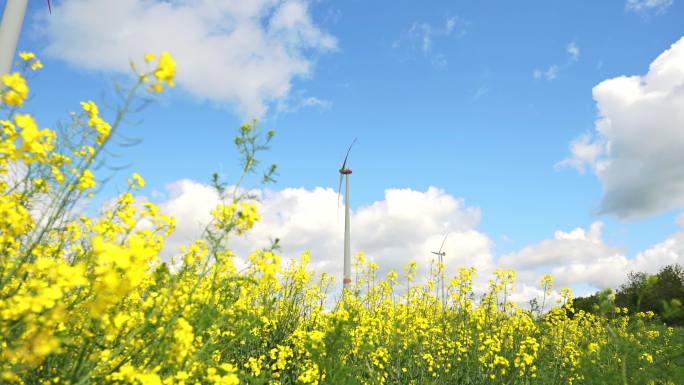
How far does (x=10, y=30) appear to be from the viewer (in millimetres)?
5738

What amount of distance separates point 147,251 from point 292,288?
19.4 feet

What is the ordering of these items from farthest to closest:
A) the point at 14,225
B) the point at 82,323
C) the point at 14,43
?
the point at 14,43 < the point at 82,323 < the point at 14,225

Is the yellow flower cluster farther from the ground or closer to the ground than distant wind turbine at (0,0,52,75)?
closer to the ground

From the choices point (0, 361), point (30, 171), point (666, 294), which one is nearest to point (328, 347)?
point (0, 361)

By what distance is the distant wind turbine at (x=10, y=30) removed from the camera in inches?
216

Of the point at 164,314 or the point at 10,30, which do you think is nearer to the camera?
the point at 164,314

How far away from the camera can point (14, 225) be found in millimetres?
2367

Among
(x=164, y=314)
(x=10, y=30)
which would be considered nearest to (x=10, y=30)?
(x=10, y=30)

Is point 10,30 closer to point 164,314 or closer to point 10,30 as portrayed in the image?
point 10,30

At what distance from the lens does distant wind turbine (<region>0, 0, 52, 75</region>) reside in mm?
5488

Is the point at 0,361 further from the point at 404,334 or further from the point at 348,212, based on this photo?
the point at 348,212

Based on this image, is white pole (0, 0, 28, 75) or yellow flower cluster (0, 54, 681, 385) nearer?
yellow flower cluster (0, 54, 681, 385)

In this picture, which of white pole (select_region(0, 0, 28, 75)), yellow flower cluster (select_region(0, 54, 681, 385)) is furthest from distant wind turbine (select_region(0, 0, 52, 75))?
yellow flower cluster (select_region(0, 54, 681, 385))

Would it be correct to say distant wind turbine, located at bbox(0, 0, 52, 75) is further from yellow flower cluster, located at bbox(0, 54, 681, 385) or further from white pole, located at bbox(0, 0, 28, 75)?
yellow flower cluster, located at bbox(0, 54, 681, 385)
